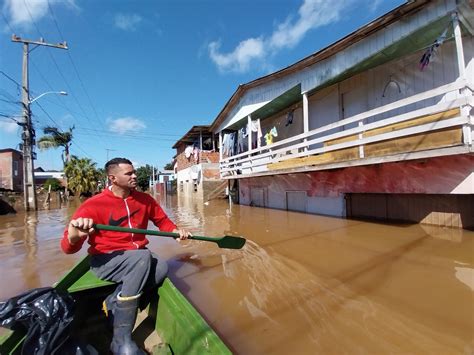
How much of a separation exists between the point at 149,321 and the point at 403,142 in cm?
606

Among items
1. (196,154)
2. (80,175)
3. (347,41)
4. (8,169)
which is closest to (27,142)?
(196,154)

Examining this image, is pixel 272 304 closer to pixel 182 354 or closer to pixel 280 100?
pixel 182 354

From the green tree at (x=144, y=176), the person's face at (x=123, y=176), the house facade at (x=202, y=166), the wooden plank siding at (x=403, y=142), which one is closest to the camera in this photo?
the person's face at (x=123, y=176)

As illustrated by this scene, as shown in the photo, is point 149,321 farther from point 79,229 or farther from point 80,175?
point 80,175

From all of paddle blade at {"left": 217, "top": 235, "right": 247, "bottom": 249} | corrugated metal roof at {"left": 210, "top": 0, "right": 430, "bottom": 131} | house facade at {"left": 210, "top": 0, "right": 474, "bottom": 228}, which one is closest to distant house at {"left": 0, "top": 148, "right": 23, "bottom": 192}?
corrugated metal roof at {"left": 210, "top": 0, "right": 430, "bottom": 131}

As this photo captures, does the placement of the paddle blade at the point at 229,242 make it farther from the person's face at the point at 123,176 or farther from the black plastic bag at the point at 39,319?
the black plastic bag at the point at 39,319

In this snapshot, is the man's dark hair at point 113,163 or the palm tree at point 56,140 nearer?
the man's dark hair at point 113,163

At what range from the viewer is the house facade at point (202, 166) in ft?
70.0

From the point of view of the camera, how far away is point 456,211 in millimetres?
6520

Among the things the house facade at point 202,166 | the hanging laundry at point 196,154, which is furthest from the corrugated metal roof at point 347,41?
the hanging laundry at point 196,154

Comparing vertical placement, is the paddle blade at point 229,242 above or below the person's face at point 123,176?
below

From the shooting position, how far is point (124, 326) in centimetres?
231

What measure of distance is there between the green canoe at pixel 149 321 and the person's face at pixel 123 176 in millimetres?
851

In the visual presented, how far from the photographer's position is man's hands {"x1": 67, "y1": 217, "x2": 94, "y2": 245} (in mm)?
2229
